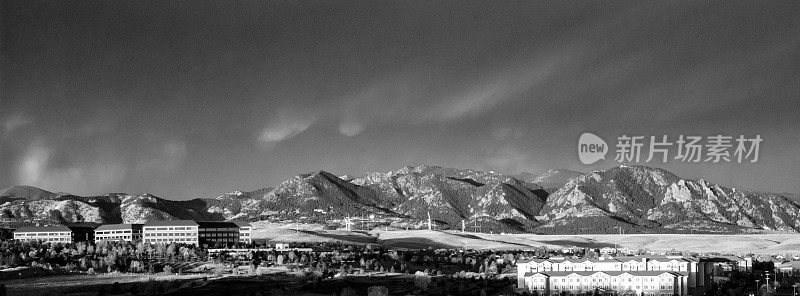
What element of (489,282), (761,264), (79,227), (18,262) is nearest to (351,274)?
(489,282)

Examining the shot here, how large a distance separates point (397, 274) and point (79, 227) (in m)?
73.6

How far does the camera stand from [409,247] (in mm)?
171625

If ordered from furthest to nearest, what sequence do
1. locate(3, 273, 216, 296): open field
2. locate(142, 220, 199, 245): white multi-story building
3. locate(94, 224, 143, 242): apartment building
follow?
locate(94, 224, 143, 242): apartment building, locate(142, 220, 199, 245): white multi-story building, locate(3, 273, 216, 296): open field

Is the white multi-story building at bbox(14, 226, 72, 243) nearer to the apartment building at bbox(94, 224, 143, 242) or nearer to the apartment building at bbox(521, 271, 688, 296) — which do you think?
the apartment building at bbox(94, 224, 143, 242)

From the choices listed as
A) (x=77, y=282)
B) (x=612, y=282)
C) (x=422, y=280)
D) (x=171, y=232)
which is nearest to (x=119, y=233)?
(x=171, y=232)

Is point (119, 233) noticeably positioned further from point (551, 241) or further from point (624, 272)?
point (624, 272)

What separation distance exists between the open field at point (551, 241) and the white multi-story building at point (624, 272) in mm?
73187

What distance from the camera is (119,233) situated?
472 feet

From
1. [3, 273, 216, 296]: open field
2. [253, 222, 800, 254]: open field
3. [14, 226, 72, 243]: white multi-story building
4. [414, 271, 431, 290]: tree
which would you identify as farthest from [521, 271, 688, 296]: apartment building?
[14, 226, 72, 243]: white multi-story building

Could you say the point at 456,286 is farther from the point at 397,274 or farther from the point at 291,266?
the point at 291,266

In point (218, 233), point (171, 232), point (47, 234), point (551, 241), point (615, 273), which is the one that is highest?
point (171, 232)

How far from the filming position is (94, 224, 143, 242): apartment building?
14288cm

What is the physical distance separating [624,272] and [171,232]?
246ft

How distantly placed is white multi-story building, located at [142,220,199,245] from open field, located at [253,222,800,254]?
32.2 m
